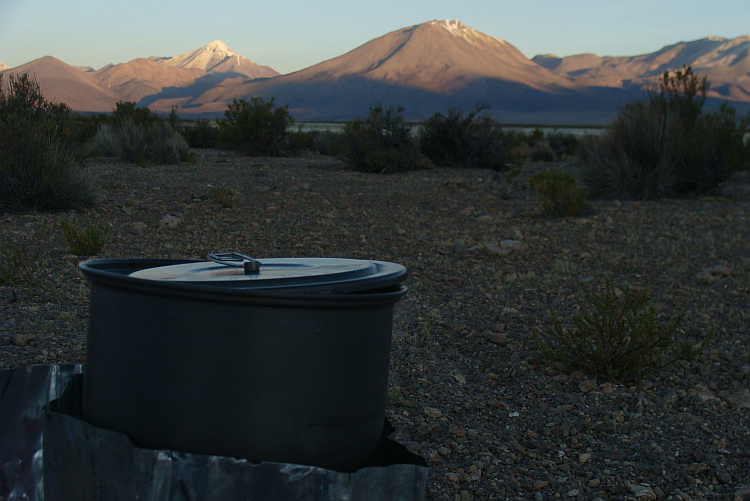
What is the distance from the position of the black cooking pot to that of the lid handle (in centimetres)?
5

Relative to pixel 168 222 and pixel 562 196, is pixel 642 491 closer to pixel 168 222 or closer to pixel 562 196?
pixel 168 222

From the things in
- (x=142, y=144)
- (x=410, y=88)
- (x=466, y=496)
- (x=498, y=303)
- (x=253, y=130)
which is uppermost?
(x=410, y=88)

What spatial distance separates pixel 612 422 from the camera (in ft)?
9.12

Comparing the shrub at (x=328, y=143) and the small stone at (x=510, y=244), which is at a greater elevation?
the shrub at (x=328, y=143)

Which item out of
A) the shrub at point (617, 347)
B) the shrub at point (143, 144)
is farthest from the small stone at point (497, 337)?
the shrub at point (143, 144)

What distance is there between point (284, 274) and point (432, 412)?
4.84ft

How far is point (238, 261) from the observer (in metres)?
1.76

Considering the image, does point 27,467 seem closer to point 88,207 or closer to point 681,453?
point 681,453

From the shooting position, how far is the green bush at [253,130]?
49.1 ft

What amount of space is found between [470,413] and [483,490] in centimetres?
62

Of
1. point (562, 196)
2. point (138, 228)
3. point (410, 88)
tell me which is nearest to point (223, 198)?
point (138, 228)

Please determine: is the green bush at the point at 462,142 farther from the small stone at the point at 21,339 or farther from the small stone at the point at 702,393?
the small stone at the point at 21,339

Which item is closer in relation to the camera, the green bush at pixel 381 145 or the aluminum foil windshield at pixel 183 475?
the aluminum foil windshield at pixel 183 475

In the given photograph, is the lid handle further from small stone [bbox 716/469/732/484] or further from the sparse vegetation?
the sparse vegetation
